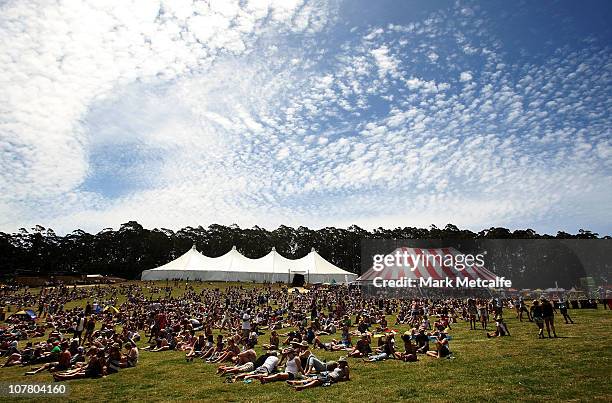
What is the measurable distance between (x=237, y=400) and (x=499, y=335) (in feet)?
33.5

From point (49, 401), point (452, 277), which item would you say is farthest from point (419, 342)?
point (452, 277)

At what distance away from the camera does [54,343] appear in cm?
1227

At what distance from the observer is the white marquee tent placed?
4788 cm

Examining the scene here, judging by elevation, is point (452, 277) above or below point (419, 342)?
above

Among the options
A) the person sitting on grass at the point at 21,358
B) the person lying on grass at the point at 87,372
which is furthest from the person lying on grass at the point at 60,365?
the person sitting on grass at the point at 21,358

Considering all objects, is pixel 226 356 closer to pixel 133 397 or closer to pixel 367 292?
pixel 133 397

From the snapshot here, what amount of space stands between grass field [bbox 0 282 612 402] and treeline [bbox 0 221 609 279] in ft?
212

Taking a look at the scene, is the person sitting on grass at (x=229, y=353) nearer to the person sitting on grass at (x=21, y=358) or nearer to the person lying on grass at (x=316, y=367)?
the person lying on grass at (x=316, y=367)

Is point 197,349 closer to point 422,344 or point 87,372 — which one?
point 87,372

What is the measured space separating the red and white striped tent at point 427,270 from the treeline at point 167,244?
1606 inches

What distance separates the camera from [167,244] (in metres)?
80.8

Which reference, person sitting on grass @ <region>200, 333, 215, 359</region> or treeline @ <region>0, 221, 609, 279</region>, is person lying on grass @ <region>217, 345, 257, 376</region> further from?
treeline @ <region>0, 221, 609, 279</region>

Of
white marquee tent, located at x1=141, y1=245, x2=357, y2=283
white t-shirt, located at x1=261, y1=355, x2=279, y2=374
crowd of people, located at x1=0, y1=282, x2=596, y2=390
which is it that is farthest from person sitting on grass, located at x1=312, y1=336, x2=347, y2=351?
white marquee tent, located at x1=141, y1=245, x2=357, y2=283

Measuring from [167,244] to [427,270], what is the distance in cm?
6240
